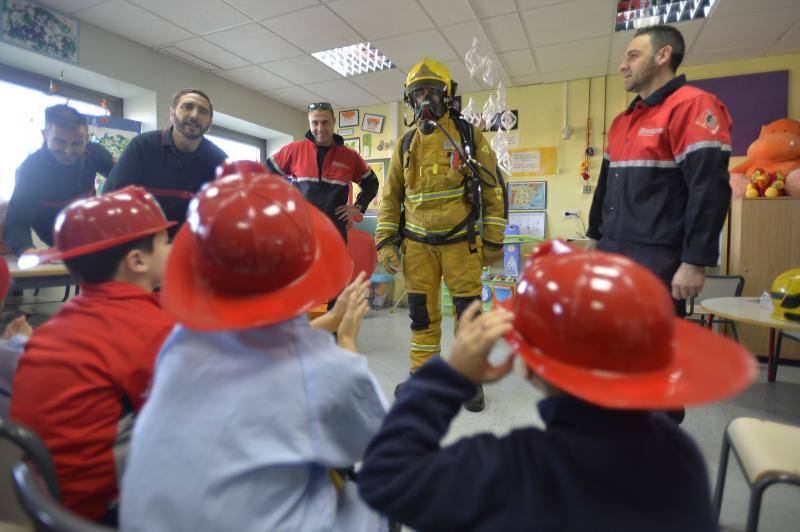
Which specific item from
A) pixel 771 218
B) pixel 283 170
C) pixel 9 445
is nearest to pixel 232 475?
pixel 9 445

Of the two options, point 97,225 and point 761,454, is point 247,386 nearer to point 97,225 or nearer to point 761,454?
point 97,225

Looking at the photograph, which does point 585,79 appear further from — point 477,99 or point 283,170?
point 283,170

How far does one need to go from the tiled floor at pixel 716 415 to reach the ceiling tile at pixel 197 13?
9.87 ft

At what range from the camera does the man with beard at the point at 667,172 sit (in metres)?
1.55

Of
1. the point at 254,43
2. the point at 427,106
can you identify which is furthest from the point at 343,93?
the point at 427,106

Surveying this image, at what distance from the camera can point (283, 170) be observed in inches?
122

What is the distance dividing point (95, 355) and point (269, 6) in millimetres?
3675

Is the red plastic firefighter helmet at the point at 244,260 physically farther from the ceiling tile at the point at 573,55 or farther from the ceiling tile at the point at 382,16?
the ceiling tile at the point at 573,55

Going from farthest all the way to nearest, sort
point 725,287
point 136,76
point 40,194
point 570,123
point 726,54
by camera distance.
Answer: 1. point 570,123
2. point 726,54
3. point 136,76
4. point 725,287
5. point 40,194

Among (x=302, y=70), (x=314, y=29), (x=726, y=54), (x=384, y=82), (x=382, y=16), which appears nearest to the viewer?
(x=382, y=16)

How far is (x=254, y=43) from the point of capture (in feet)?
13.8

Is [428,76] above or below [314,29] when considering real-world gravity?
below

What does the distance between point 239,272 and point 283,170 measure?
8.69 feet

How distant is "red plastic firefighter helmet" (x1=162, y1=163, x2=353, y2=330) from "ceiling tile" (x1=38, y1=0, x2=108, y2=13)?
13.4ft
